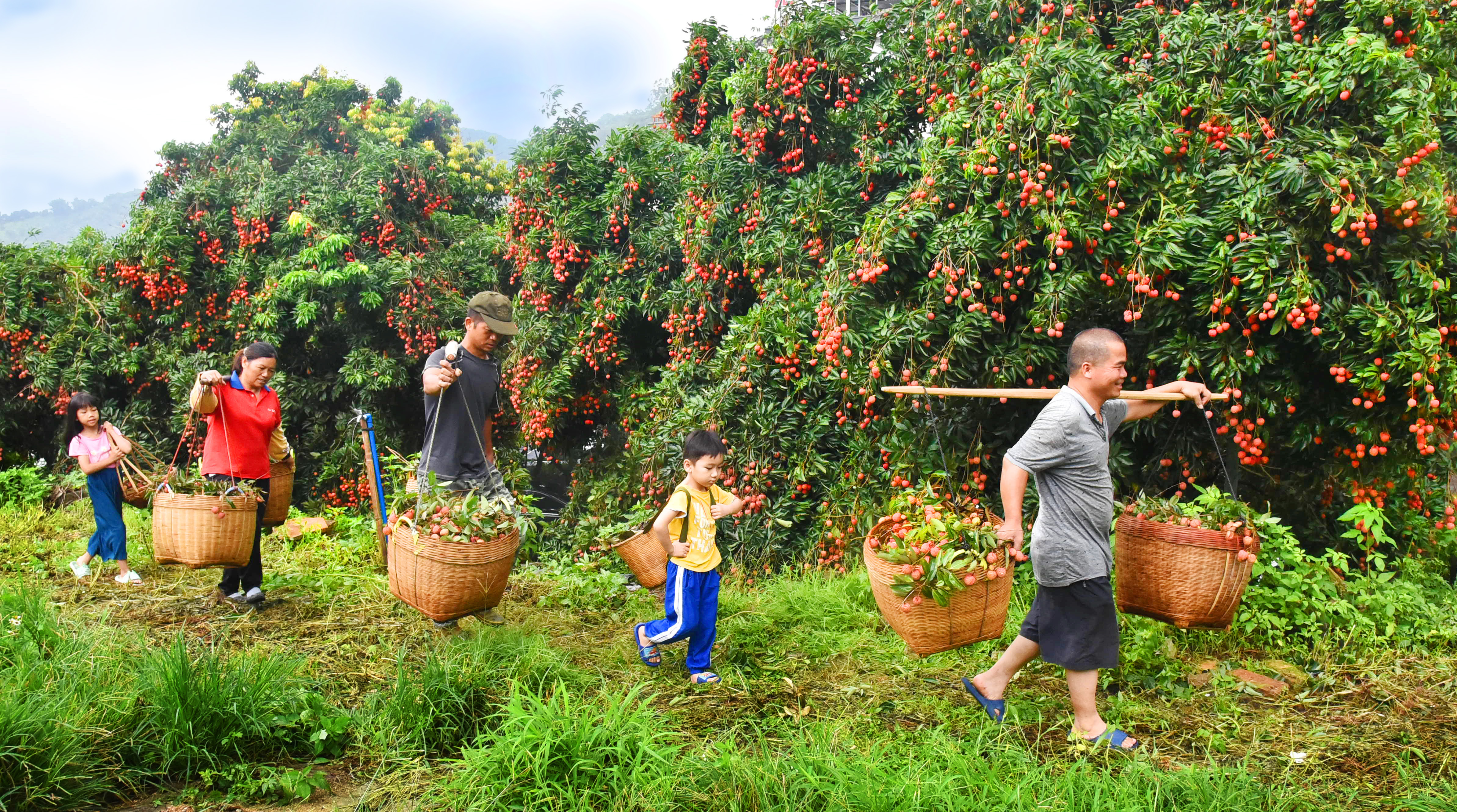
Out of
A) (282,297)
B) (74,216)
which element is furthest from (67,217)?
(282,297)

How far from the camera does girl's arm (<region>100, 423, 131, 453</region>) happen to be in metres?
5.77

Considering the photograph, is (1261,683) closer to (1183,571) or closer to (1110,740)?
(1183,571)

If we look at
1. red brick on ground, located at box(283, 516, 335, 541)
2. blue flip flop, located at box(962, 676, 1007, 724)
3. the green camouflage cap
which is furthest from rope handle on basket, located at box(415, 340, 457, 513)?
red brick on ground, located at box(283, 516, 335, 541)

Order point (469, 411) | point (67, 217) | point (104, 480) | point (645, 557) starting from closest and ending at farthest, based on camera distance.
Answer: point (469, 411) < point (645, 557) < point (104, 480) < point (67, 217)

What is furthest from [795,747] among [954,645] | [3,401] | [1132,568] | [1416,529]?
[3,401]

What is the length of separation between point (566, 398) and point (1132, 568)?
5712mm

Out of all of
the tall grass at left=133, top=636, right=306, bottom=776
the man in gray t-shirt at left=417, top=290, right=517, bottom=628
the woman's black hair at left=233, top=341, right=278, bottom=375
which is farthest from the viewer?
the woman's black hair at left=233, top=341, right=278, bottom=375

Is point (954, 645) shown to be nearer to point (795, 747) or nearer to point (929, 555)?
point (929, 555)

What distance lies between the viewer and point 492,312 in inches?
175

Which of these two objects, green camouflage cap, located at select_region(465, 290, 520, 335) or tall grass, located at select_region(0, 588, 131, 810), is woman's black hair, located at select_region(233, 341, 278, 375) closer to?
green camouflage cap, located at select_region(465, 290, 520, 335)

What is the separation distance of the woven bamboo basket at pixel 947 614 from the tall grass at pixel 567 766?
3.11 ft

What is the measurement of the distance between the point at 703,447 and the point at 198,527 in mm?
2470

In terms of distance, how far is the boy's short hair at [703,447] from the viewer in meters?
3.86

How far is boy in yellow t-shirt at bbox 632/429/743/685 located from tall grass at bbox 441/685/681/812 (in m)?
0.88
